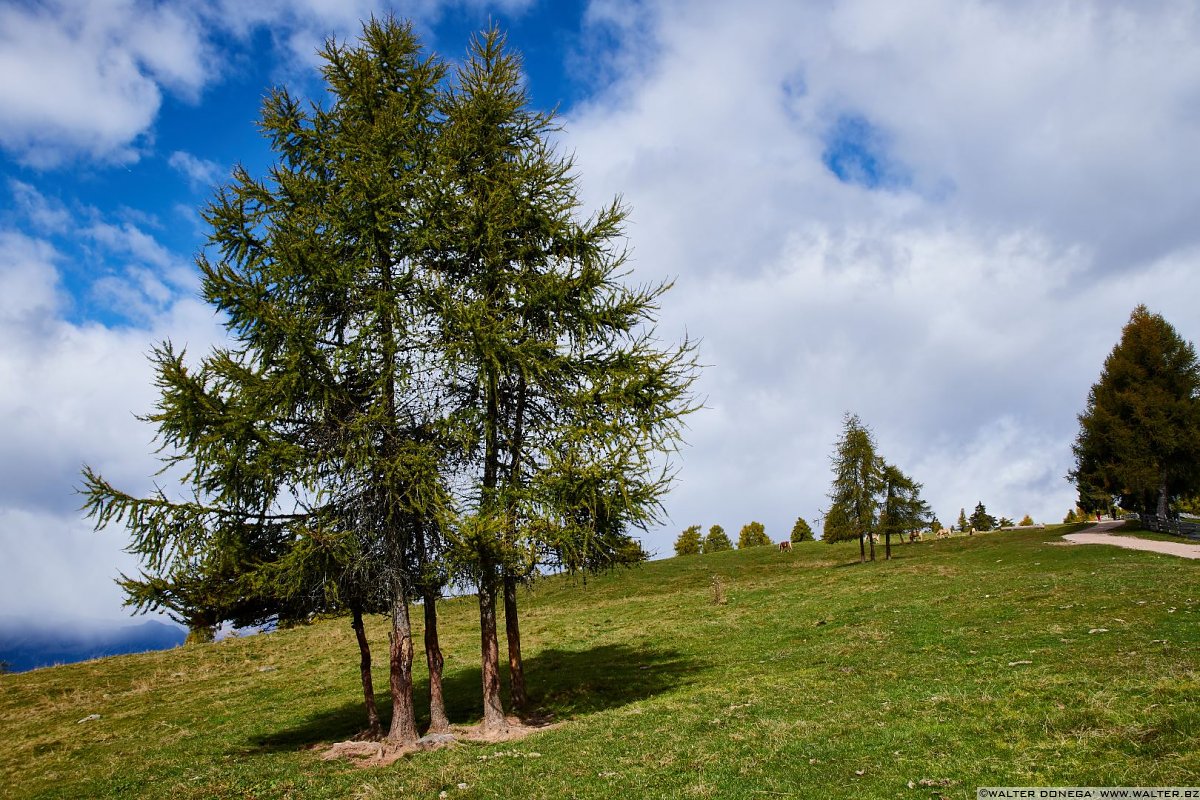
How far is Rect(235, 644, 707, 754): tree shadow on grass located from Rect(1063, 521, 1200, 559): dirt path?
2996 centimetres

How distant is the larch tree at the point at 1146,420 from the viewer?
47469mm

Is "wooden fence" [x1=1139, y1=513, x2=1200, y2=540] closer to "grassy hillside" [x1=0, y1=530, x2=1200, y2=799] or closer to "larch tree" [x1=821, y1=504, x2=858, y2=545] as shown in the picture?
"grassy hillside" [x1=0, y1=530, x2=1200, y2=799]

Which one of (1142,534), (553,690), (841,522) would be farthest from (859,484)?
(553,690)

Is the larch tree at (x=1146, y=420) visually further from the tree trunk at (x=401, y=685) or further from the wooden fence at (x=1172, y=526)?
the tree trunk at (x=401, y=685)

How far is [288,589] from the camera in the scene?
15891mm

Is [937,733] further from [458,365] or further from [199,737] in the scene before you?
[199,737]

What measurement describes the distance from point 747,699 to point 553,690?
790 cm

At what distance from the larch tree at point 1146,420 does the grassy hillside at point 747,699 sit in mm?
14506

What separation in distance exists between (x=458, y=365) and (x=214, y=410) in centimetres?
551

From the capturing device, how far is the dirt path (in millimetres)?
36400

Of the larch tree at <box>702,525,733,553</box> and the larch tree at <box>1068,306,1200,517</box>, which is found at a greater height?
the larch tree at <box>1068,306,1200,517</box>

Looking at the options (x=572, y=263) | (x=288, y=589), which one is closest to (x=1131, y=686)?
(x=572, y=263)

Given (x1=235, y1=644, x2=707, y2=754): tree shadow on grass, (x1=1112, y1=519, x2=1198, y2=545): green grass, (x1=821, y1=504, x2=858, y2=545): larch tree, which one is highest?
(x1=821, y1=504, x2=858, y2=545): larch tree

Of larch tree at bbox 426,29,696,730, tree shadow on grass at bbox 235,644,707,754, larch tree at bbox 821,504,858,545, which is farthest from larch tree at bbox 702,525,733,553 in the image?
larch tree at bbox 426,29,696,730
